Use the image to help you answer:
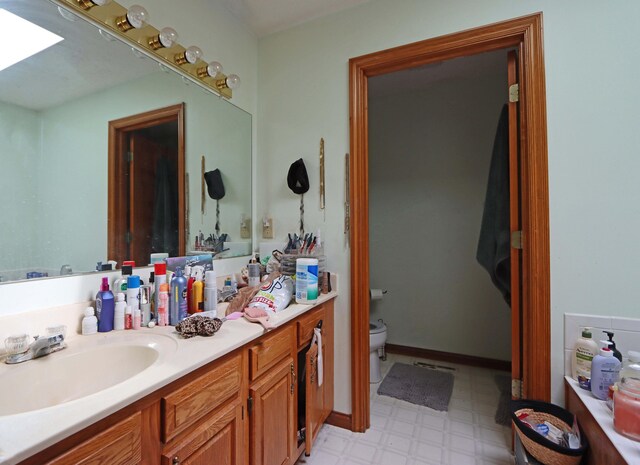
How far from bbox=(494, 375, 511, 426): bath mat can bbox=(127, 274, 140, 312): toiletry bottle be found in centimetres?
210

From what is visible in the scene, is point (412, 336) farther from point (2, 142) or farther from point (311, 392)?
point (2, 142)

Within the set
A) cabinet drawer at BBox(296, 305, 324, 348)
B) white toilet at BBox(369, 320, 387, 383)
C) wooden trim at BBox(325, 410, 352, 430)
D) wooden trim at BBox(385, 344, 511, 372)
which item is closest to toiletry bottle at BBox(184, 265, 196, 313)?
cabinet drawer at BBox(296, 305, 324, 348)

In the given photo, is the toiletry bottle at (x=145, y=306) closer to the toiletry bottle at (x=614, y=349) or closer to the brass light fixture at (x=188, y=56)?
the brass light fixture at (x=188, y=56)

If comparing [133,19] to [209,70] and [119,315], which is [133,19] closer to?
[209,70]

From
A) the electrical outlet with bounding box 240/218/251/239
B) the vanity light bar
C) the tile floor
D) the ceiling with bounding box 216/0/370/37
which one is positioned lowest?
the tile floor

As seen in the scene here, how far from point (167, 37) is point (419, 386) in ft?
8.65

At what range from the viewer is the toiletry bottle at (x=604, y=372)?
3.80 feet

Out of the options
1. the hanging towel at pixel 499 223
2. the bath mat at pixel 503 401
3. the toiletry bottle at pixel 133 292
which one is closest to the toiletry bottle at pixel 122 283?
the toiletry bottle at pixel 133 292

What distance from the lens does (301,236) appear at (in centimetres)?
180

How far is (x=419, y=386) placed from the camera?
2.19m

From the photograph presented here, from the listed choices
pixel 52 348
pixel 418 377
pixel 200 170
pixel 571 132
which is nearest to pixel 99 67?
pixel 200 170

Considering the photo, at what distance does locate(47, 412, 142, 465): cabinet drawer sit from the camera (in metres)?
0.55

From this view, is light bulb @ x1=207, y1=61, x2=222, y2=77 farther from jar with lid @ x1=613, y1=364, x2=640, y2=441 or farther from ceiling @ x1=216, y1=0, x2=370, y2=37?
jar with lid @ x1=613, y1=364, x2=640, y2=441

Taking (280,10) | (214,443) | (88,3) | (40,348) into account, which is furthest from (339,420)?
(280,10)
